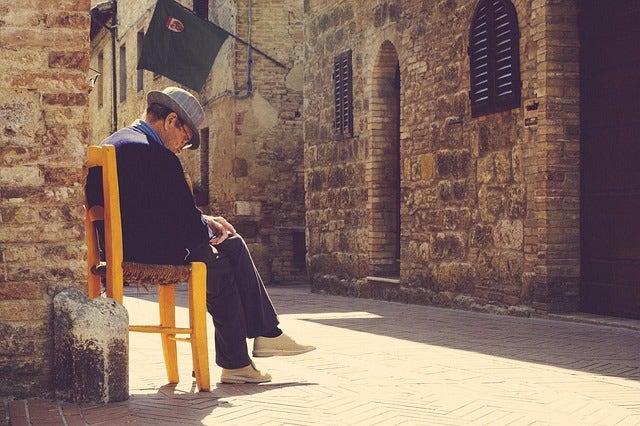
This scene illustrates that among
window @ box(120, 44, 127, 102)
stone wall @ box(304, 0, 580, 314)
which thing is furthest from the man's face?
window @ box(120, 44, 127, 102)

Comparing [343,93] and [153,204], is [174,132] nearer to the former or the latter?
[153,204]

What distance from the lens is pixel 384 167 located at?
1250cm

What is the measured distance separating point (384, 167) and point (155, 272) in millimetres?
7882

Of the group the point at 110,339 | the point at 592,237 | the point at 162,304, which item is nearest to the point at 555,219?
the point at 592,237

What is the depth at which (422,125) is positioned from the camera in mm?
11188

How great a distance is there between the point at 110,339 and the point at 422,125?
7.14m

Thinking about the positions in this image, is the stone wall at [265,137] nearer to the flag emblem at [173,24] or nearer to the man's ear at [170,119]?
the flag emblem at [173,24]

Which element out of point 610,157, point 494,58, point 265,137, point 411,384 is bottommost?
point 411,384

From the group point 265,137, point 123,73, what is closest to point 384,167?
point 265,137

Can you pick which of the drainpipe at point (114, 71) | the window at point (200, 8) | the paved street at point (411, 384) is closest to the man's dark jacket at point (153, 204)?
the paved street at point (411, 384)

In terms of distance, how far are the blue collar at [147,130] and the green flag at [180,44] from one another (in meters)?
10.8

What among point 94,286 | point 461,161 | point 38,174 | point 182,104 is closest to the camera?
point 38,174

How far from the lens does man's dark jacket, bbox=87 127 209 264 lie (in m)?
4.82

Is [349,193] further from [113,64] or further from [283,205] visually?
[113,64]
